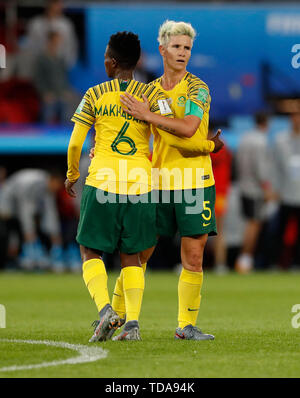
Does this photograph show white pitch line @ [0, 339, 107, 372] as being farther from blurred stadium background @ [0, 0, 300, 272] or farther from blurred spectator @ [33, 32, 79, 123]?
blurred spectator @ [33, 32, 79, 123]

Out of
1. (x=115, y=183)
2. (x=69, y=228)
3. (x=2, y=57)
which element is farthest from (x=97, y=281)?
(x=2, y=57)

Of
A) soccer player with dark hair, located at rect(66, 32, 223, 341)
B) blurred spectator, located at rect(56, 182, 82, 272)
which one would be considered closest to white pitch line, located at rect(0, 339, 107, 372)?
soccer player with dark hair, located at rect(66, 32, 223, 341)

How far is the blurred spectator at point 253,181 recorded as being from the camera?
14914mm

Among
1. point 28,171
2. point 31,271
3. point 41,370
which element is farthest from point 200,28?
point 41,370

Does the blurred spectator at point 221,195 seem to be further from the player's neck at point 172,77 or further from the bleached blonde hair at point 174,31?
the bleached blonde hair at point 174,31

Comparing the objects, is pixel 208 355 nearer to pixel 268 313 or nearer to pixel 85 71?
pixel 268 313

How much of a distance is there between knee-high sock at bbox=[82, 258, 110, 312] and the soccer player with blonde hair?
2.09ft

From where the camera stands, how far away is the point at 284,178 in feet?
50.8

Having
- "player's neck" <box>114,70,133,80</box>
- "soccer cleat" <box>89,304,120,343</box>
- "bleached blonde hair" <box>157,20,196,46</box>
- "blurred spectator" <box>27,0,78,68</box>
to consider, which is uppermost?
"blurred spectator" <box>27,0,78,68</box>

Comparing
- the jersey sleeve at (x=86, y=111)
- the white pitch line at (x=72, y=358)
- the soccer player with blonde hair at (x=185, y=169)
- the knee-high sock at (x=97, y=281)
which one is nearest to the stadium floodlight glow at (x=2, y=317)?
the white pitch line at (x=72, y=358)

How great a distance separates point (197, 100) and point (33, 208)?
998 centimetres

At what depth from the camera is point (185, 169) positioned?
6.44 m

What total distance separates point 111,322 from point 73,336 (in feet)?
2.60

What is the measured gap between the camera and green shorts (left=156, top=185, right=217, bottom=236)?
6.39 m
